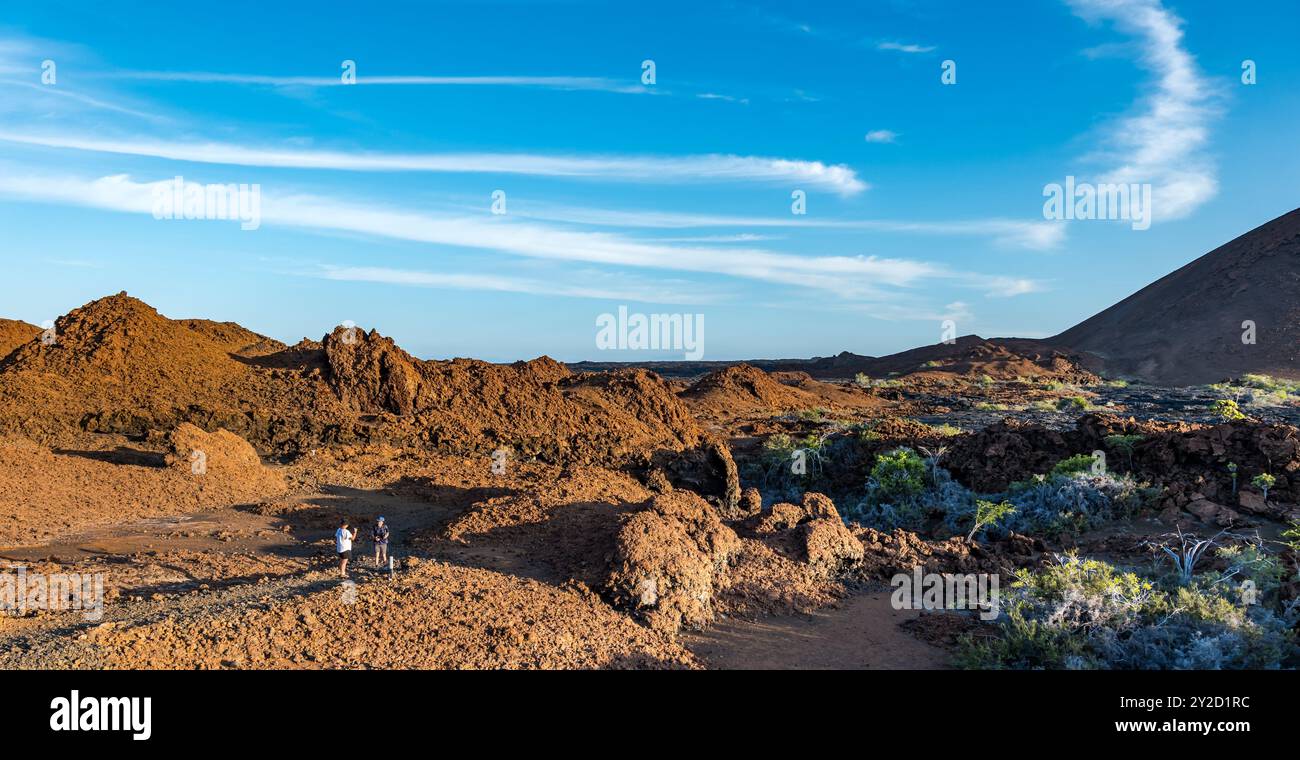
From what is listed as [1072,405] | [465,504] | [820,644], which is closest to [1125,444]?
[820,644]

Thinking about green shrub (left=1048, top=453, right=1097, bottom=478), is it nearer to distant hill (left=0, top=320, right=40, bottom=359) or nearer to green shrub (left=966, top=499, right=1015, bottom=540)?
green shrub (left=966, top=499, right=1015, bottom=540)

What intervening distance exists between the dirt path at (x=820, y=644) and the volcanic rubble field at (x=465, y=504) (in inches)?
1.9

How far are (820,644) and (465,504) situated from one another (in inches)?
256

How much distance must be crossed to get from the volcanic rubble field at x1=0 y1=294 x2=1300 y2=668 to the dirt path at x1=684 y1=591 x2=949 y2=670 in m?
0.05

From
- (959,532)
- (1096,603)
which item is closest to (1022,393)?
(959,532)

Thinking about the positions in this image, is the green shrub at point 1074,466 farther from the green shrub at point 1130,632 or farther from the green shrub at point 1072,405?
the green shrub at point 1072,405

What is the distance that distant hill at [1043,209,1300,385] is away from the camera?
4144 cm

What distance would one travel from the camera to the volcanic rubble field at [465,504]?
20.6 feet

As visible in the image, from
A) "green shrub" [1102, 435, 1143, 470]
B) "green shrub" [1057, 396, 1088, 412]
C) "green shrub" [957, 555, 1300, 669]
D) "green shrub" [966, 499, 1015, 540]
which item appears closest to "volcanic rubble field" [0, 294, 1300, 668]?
"green shrub" [1102, 435, 1143, 470]

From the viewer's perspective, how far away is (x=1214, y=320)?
47062mm

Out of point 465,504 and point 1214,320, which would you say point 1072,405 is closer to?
point 465,504

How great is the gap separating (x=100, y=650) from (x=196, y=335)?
14.1m

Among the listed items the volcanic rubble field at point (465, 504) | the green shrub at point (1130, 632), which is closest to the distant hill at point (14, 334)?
the volcanic rubble field at point (465, 504)

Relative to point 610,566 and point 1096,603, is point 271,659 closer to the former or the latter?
point 610,566
